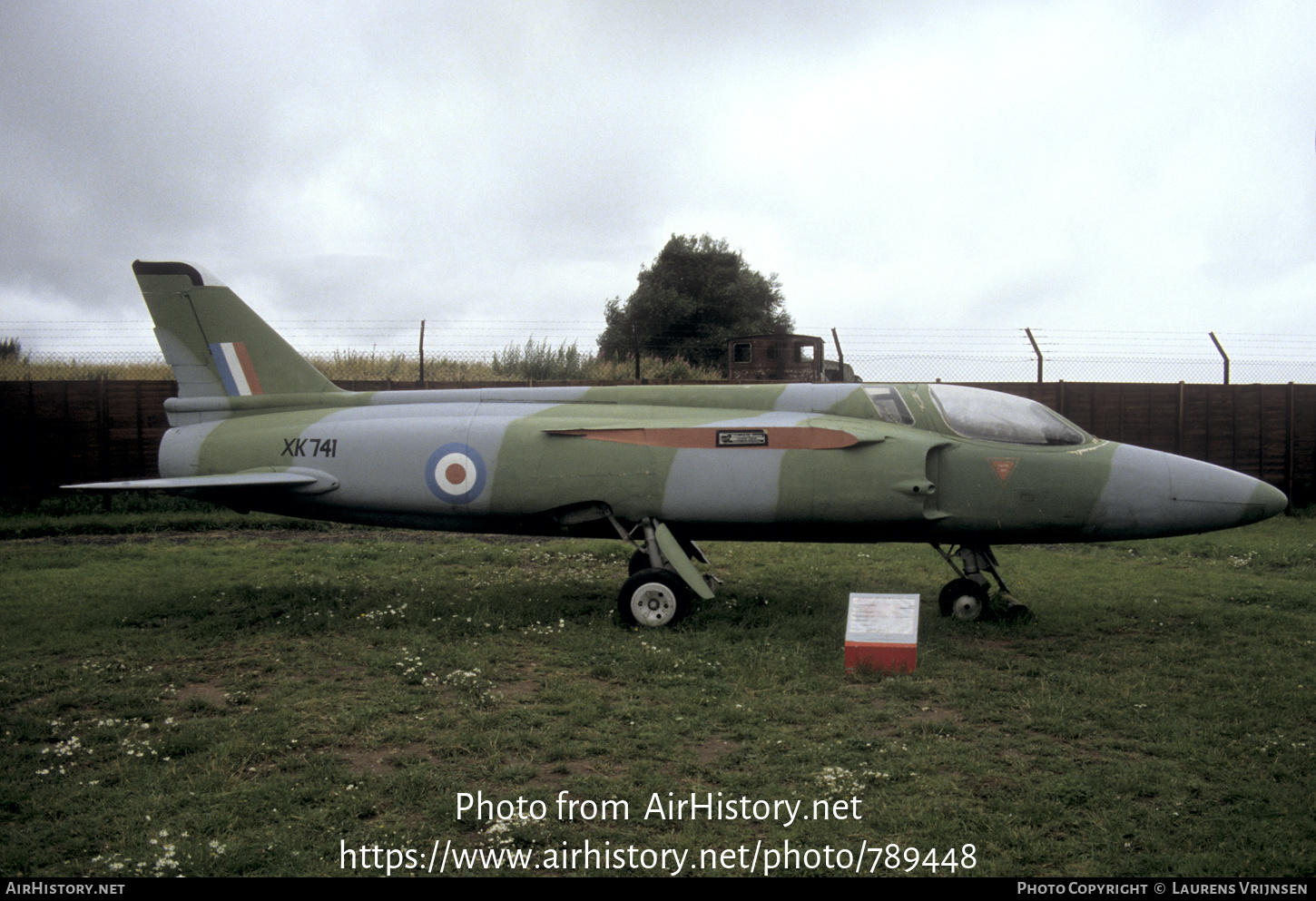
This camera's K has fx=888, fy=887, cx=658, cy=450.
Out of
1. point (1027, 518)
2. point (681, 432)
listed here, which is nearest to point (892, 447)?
point (1027, 518)

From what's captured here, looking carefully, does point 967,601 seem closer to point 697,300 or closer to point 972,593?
point 972,593

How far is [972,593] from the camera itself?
846 cm

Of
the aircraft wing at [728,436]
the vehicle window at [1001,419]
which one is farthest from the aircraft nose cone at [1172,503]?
the aircraft wing at [728,436]

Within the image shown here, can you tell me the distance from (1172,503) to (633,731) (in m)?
5.55

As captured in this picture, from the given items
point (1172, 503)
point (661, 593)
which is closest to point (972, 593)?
point (1172, 503)

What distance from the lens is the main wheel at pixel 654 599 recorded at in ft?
26.3

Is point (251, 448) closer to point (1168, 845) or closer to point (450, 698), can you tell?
point (450, 698)

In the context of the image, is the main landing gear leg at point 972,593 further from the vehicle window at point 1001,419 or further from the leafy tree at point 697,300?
the leafy tree at point 697,300

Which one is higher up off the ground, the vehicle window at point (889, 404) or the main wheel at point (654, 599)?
the vehicle window at point (889, 404)

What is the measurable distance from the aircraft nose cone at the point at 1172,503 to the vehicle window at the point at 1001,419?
1.93 ft

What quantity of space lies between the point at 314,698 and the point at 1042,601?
7195 mm

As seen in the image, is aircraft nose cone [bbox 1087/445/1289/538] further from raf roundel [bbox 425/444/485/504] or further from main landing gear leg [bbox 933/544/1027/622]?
raf roundel [bbox 425/444/485/504]

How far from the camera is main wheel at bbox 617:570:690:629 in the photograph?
8.02 meters

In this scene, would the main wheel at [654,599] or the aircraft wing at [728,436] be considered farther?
the aircraft wing at [728,436]
